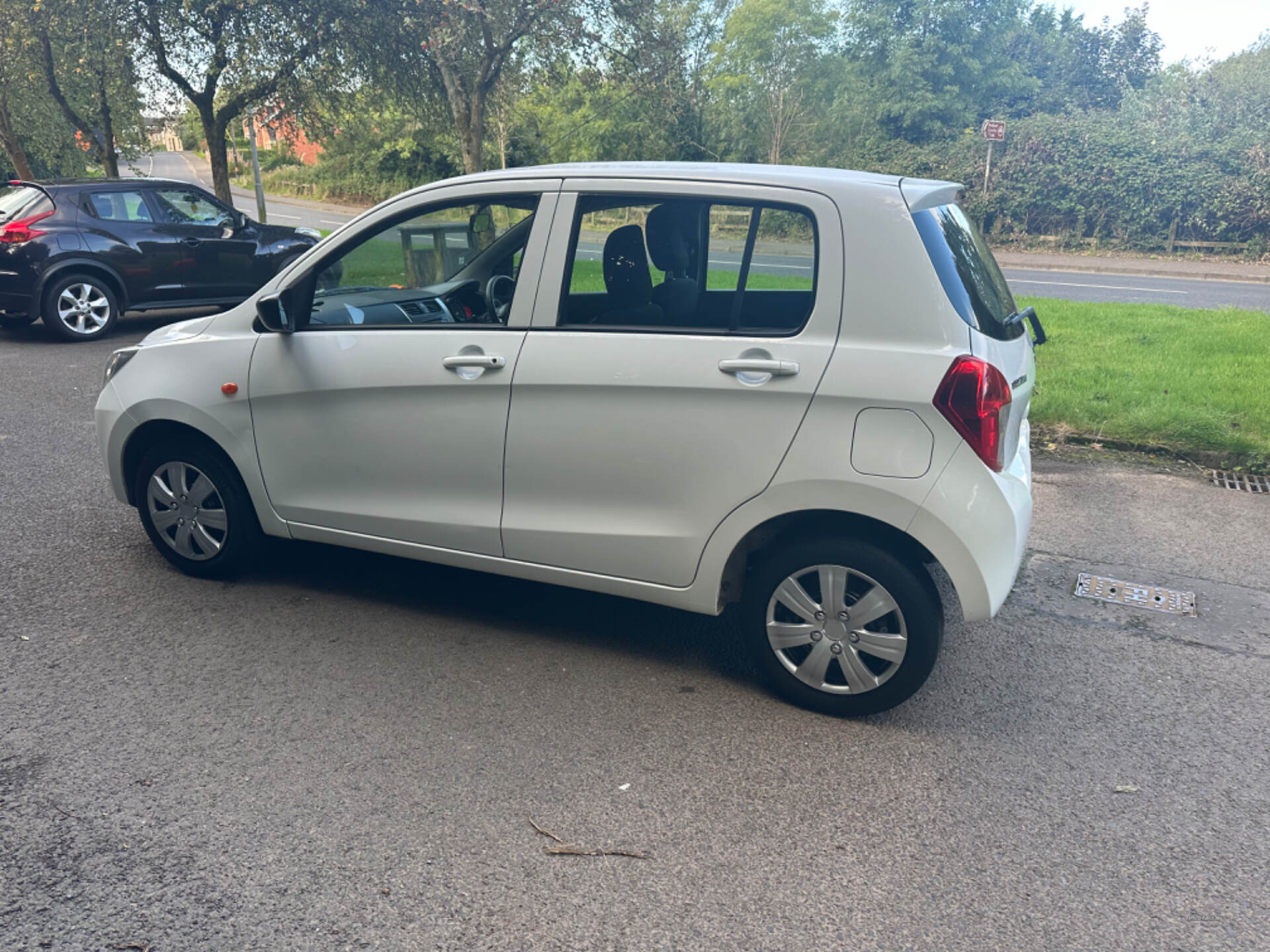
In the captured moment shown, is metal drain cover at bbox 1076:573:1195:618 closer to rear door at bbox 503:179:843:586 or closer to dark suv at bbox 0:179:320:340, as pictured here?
rear door at bbox 503:179:843:586

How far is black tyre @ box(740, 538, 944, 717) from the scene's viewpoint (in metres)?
3.33

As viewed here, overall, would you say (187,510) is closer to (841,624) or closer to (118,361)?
(118,361)

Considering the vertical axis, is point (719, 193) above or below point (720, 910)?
above

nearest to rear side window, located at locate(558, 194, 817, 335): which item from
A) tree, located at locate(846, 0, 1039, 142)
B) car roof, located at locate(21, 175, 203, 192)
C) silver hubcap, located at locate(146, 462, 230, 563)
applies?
silver hubcap, located at locate(146, 462, 230, 563)

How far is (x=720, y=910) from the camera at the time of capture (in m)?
2.59

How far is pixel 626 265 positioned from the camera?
3.85 metres

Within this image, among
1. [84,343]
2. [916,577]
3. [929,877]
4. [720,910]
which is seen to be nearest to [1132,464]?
[916,577]

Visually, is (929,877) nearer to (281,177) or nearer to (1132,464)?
(1132,464)

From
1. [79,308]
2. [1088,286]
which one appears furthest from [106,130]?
[1088,286]

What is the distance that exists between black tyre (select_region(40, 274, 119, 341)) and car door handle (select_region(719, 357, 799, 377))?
10102 mm

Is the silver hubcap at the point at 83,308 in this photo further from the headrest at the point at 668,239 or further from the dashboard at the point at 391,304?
the headrest at the point at 668,239

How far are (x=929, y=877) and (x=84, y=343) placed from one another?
36.6 ft

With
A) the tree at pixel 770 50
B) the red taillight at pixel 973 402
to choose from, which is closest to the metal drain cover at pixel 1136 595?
the red taillight at pixel 973 402

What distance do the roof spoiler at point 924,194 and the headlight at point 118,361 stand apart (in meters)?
3.49
